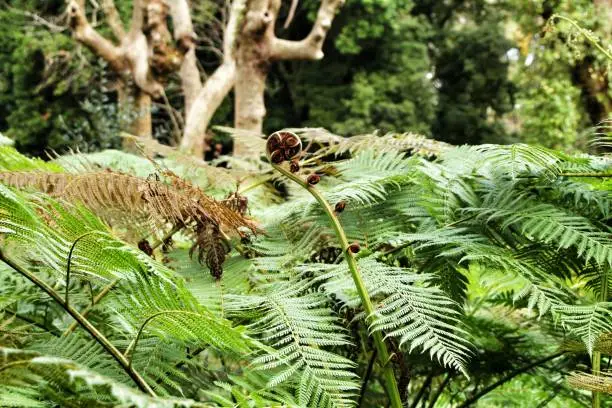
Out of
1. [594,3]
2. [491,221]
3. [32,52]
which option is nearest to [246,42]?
[491,221]

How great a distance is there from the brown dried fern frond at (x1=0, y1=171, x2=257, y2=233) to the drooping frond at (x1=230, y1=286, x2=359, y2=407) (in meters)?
0.12

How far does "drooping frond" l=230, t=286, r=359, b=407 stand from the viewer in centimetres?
73

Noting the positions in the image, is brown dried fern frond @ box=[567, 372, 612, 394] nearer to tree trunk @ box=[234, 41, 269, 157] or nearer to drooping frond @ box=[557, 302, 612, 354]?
drooping frond @ box=[557, 302, 612, 354]

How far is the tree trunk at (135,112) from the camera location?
799cm

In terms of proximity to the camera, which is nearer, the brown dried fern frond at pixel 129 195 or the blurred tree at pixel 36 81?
the brown dried fern frond at pixel 129 195

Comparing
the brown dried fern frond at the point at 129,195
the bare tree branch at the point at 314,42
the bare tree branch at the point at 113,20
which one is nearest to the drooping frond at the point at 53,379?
the brown dried fern frond at the point at 129,195

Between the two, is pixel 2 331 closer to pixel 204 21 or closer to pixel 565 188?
pixel 565 188

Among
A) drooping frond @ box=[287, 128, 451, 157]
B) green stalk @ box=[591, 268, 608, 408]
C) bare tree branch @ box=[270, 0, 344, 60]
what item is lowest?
bare tree branch @ box=[270, 0, 344, 60]

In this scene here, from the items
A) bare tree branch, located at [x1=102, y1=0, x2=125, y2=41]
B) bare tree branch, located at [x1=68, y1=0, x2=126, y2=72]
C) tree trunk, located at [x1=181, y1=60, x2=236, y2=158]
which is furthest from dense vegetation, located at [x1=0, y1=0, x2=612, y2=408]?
bare tree branch, located at [x1=102, y1=0, x2=125, y2=41]

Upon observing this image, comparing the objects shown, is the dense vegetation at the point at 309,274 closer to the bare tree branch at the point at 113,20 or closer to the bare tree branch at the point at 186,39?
the bare tree branch at the point at 186,39

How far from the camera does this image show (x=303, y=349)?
30.3 inches

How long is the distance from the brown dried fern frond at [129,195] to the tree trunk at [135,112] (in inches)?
268

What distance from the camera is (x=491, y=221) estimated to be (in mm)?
994

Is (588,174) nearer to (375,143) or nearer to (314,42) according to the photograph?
(375,143)
